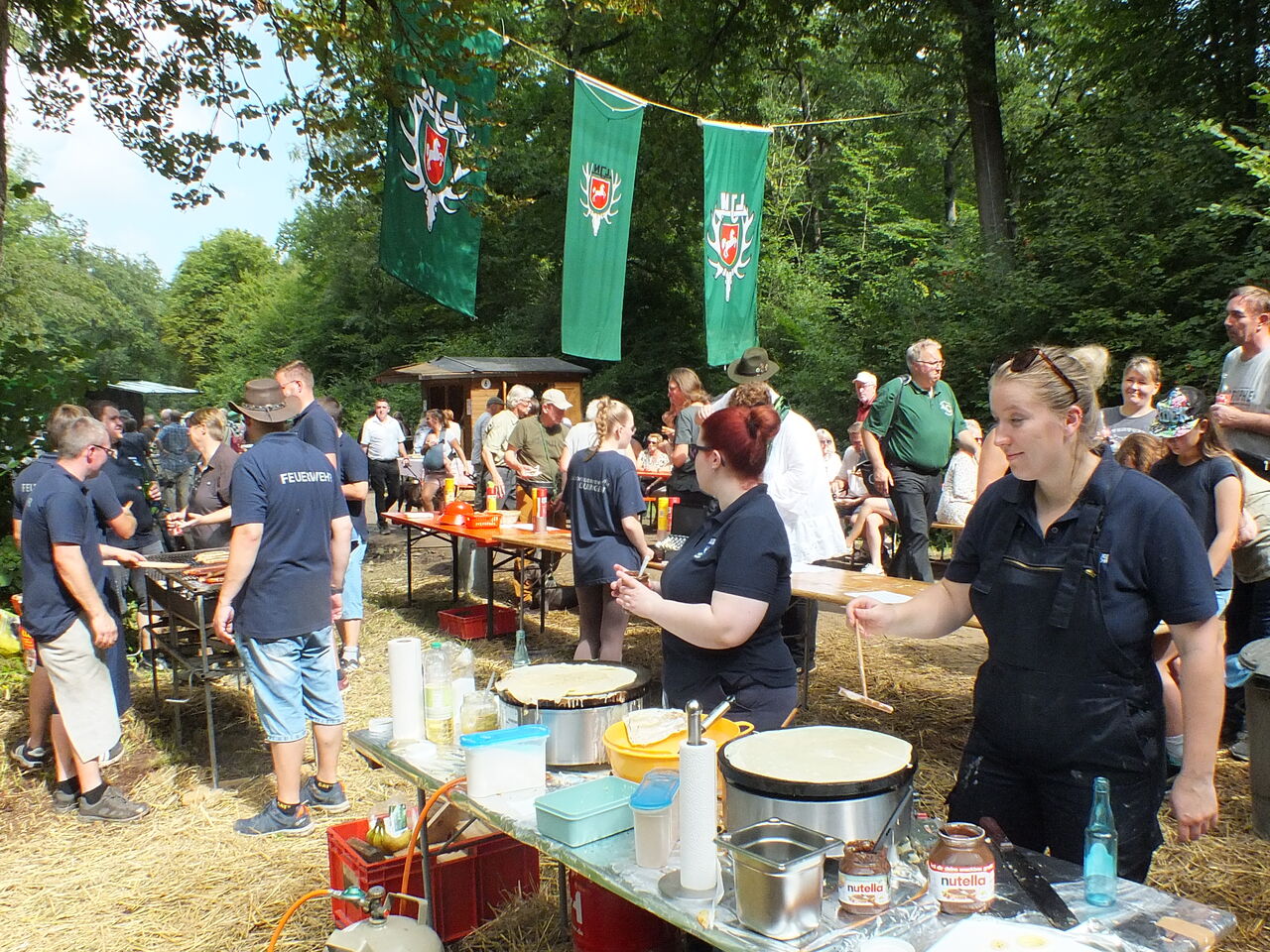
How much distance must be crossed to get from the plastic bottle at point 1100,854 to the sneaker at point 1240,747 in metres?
3.53

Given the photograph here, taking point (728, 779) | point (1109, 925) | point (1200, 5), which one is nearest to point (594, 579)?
point (728, 779)

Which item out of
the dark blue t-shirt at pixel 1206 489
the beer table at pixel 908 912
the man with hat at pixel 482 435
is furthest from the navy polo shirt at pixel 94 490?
the man with hat at pixel 482 435

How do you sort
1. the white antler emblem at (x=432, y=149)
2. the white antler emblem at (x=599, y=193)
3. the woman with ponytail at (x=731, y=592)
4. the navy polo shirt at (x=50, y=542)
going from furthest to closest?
1. the white antler emblem at (x=599, y=193)
2. the white antler emblem at (x=432, y=149)
3. the navy polo shirt at (x=50, y=542)
4. the woman with ponytail at (x=731, y=592)

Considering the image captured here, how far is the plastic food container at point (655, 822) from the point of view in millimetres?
1938

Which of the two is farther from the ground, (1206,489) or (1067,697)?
(1206,489)

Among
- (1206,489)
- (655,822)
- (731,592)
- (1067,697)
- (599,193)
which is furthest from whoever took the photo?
(599,193)

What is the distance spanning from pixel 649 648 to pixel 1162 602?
5669 mm

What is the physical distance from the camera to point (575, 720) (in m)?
2.49

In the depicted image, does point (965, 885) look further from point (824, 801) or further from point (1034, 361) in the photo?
point (1034, 361)

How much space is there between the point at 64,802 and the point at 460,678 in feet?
10.3

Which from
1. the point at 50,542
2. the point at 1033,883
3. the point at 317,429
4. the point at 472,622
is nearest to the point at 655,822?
the point at 1033,883

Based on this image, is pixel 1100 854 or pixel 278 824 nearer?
pixel 1100 854

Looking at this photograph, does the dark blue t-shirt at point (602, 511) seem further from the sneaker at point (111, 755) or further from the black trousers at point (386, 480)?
the black trousers at point (386, 480)

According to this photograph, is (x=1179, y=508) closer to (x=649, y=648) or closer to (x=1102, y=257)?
(x=649, y=648)
